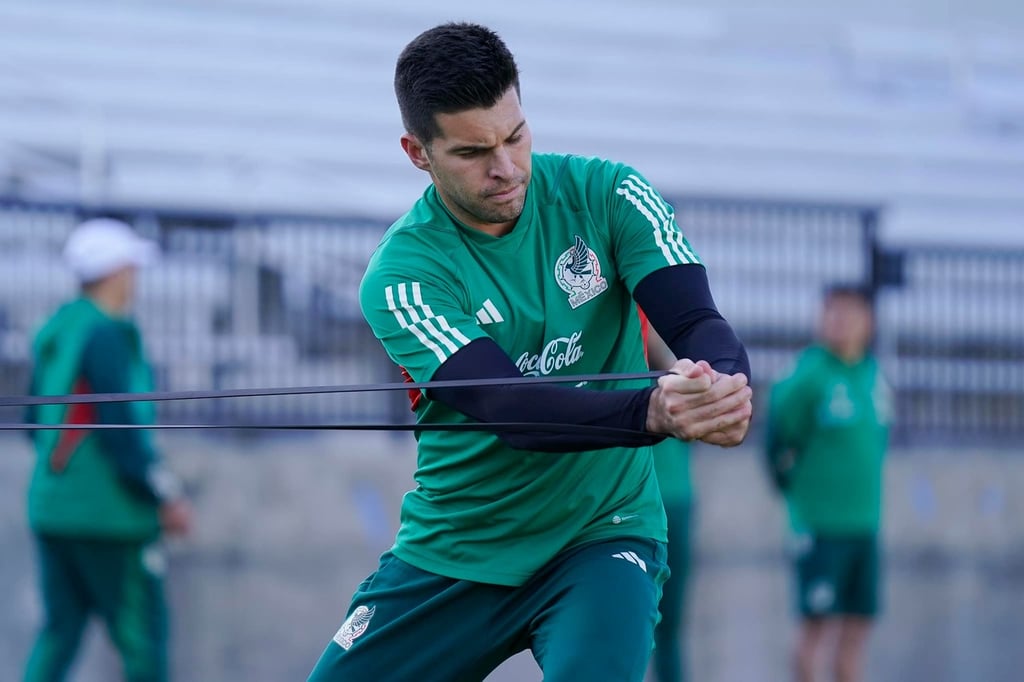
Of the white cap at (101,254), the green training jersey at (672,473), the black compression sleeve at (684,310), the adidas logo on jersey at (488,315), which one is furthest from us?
the green training jersey at (672,473)

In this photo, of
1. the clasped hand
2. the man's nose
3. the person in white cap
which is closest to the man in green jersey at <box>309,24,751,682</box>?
the man's nose

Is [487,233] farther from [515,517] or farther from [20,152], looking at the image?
[20,152]

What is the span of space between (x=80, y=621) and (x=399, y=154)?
22.3 ft

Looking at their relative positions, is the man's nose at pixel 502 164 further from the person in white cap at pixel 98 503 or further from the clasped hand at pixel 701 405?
the person in white cap at pixel 98 503

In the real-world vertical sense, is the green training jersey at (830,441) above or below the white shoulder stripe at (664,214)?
below

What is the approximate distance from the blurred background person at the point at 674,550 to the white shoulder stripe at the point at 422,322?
10.3 ft

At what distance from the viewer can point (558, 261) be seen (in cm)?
328

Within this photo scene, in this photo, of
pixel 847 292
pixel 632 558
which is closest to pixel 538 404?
pixel 632 558

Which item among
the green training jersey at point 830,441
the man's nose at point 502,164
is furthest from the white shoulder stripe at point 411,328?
the green training jersey at point 830,441

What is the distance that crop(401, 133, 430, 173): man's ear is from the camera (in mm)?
3329

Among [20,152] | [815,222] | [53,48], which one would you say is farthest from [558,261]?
[53,48]

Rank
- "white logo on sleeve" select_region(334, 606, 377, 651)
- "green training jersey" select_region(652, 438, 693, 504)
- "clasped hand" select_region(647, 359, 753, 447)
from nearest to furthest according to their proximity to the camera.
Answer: "clasped hand" select_region(647, 359, 753, 447), "white logo on sleeve" select_region(334, 606, 377, 651), "green training jersey" select_region(652, 438, 693, 504)

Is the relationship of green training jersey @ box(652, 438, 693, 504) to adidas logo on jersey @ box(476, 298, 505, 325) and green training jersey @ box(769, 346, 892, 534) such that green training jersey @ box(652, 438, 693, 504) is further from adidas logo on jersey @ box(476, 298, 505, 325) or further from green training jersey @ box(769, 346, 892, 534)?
adidas logo on jersey @ box(476, 298, 505, 325)

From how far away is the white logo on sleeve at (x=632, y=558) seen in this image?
3.27 m
